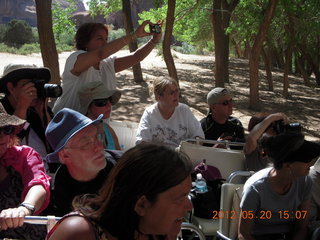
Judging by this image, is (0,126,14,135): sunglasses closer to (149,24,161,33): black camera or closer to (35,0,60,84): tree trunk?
(149,24,161,33): black camera

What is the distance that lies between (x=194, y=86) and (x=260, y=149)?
34.2ft

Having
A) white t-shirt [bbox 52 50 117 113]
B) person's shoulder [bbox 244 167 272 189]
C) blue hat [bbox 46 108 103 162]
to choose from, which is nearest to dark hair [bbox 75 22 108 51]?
white t-shirt [bbox 52 50 117 113]

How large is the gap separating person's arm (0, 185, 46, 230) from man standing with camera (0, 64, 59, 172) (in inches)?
32.2

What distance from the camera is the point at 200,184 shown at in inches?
127

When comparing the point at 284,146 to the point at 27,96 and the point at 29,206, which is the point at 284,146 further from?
the point at 27,96

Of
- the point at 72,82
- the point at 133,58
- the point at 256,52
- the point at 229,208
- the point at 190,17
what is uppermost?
the point at 190,17

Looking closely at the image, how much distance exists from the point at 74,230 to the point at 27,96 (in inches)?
74.2

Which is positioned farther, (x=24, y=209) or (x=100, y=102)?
(x=100, y=102)

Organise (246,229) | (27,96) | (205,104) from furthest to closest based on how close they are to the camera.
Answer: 1. (205,104)
2. (27,96)
3. (246,229)

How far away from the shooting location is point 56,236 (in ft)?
4.74

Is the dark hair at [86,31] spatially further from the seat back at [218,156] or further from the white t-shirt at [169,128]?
the seat back at [218,156]

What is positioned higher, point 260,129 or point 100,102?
point 100,102

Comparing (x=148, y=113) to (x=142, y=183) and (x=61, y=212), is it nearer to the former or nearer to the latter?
(x=61, y=212)

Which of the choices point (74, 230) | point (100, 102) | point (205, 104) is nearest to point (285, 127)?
point (100, 102)
